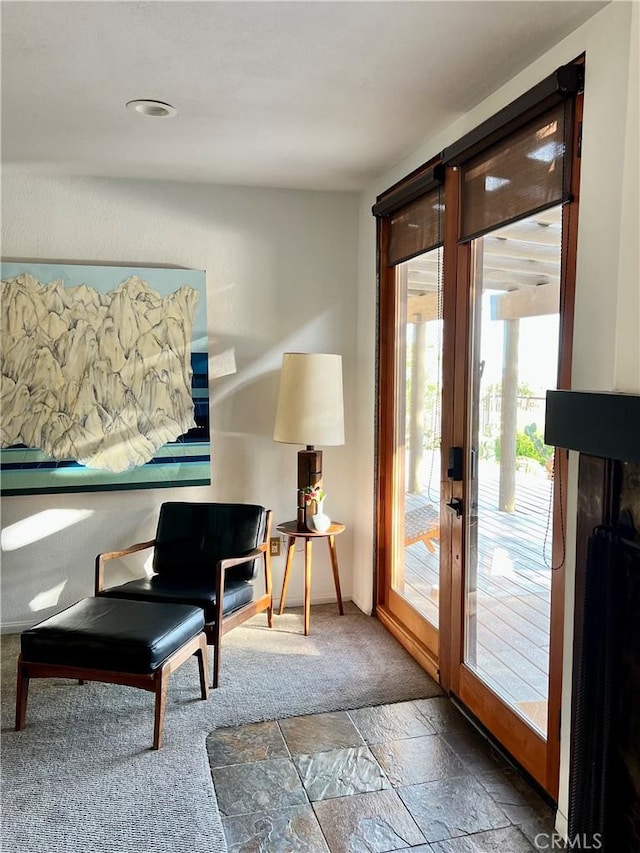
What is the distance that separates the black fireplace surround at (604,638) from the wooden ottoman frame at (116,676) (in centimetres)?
150

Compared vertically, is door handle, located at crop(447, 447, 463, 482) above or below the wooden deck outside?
above

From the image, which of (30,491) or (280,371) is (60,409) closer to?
(30,491)

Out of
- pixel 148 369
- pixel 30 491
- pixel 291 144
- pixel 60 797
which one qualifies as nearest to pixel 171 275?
pixel 148 369

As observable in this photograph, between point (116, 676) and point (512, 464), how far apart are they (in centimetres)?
175

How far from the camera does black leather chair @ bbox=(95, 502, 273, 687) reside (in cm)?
335

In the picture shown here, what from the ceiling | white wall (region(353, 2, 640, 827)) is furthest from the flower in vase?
white wall (region(353, 2, 640, 827))

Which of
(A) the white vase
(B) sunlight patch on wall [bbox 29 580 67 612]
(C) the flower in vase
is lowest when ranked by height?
(B) sunlight patch on wall [bbox 29 580 67 612]

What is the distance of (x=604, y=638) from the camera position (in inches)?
73.0

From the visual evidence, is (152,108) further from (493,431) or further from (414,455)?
(414,455)

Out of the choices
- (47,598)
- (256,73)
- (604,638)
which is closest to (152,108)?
(256,73)

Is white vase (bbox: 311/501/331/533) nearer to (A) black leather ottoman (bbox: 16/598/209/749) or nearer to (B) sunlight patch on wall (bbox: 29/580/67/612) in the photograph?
(A) black leather ottoman (bbox: 16/598/209/749)

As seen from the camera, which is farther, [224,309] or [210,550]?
[224,309]

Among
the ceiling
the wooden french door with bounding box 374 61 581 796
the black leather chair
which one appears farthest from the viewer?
the black leather chair

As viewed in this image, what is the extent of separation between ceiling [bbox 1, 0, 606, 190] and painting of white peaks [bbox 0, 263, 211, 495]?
676 mm
